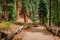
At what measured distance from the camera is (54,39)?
660 inches

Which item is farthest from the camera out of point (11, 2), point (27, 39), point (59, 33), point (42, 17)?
point (42, 17)

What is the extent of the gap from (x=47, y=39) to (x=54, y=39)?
2.40 ft

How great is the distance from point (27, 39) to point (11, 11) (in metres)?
19.5

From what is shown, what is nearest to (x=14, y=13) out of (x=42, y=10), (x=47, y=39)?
(x=42, y=10)

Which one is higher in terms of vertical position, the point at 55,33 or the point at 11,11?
the point at 11,11

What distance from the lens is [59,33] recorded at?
62.1ft

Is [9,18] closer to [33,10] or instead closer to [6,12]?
[6,12]

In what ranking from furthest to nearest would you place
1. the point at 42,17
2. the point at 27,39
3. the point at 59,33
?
the point at 42,17 < the point at 59,33 < the point at 27,39

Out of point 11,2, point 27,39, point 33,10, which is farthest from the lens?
point 33,10

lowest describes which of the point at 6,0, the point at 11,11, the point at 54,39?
the point at 54,39

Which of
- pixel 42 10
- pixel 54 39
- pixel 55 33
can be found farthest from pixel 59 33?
pixel 42 10

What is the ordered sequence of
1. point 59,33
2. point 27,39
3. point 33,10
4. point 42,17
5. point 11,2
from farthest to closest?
point 33,10
point 42,17
point 11,2
point 59,33
point 27,39

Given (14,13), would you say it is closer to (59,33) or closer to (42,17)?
(42,17)

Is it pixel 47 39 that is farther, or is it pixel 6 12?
pixel 6 12
